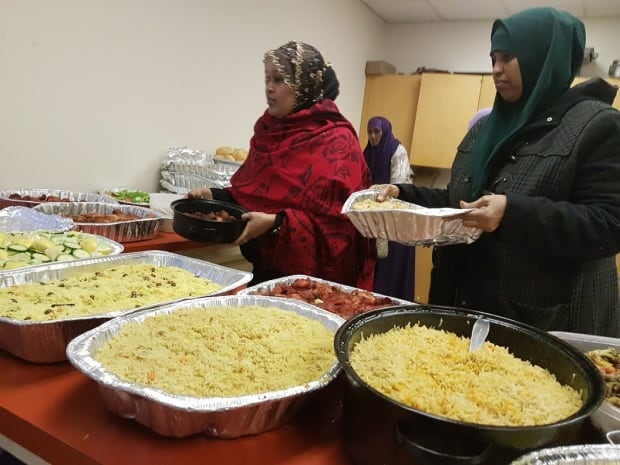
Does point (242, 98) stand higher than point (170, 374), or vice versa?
point (242, 98)

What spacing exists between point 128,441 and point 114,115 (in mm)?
2289

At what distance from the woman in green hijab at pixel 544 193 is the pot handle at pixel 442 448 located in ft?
2.51

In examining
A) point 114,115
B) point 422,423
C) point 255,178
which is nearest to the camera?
point 422,423

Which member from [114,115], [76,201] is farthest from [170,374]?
[114,115]

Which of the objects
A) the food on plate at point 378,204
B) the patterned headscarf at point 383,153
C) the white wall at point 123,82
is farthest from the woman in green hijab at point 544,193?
the patterned headscarf at point 383,153

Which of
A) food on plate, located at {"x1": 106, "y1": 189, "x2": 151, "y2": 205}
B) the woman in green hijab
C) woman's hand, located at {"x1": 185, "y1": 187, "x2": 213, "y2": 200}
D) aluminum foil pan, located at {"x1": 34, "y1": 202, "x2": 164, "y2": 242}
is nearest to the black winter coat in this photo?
the woman in green hijab

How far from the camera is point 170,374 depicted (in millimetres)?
910

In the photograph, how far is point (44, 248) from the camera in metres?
1.69

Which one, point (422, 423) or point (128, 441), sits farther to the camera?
point (128, 441)

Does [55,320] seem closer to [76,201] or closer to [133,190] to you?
[76,201]

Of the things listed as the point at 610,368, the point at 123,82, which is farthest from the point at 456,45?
the point at 610,368

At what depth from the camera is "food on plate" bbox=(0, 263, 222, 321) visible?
46.0 inches

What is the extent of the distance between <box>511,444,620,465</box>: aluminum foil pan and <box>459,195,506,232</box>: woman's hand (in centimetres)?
73

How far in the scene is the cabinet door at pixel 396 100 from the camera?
17.1 ft
